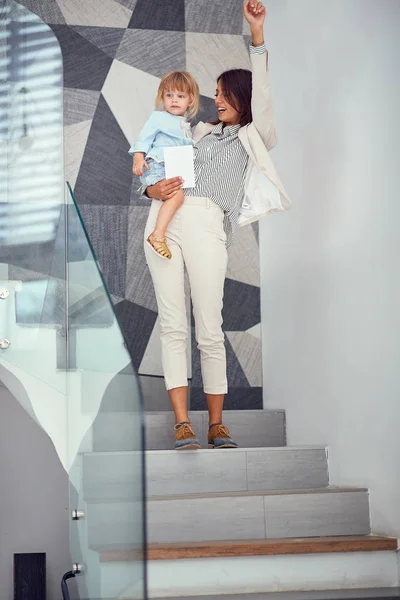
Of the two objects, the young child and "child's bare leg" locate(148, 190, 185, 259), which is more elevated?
the young child

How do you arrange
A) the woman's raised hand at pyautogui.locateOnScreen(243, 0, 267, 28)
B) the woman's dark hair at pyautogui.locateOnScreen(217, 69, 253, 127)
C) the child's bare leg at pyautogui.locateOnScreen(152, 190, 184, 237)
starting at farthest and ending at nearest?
the woman's dark hair at pyautogui.locateOnScreen(217, 69, 253, 127) → the child's bare leg at pyautogui.locateOnScreen(152, 190, 184, 237) → the woman's raised hand at pyautogui.locateOnScreen(243, 0, 267, 28)

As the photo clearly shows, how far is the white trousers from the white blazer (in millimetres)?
209

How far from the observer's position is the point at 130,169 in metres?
4.67

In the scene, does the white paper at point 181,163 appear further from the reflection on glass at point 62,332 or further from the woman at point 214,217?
the reflection on glass at point 62,332

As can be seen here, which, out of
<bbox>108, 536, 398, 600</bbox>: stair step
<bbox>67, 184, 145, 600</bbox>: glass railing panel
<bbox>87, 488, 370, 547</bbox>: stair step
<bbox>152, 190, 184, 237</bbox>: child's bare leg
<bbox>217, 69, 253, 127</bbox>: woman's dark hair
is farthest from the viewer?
<bbox>217, 69, 253, 127</bbox>: woman's dark hair

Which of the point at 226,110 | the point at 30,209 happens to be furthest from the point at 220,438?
the point at 226,110

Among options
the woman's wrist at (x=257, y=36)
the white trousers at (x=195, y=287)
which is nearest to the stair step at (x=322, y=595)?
the white trousers at (x=195, y=287)

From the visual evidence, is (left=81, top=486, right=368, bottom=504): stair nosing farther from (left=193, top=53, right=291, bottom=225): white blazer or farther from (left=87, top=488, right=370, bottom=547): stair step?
(left=193, top=53, right=291, bottom=225): white blazer

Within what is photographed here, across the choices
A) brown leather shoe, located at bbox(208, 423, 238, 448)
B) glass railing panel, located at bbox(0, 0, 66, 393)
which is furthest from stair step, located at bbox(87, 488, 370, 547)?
glass railing panel, located at bbox(0, 0, 66, 393)

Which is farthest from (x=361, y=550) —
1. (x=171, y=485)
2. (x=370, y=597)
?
(x=171, y=485)

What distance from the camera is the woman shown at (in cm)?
306

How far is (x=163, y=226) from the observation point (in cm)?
307

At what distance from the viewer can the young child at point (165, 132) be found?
3166mm

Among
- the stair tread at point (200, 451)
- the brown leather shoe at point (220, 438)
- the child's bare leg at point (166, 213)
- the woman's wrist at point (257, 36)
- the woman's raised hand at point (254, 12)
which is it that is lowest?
the stair tread at point (200, 451)
